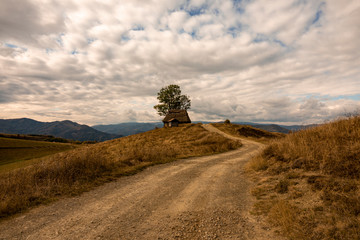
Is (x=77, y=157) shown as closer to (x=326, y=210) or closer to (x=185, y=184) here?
(x=185, y=184)

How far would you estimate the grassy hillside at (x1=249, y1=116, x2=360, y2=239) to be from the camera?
4.58m

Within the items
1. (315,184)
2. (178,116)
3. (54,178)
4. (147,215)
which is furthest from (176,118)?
(147,215)

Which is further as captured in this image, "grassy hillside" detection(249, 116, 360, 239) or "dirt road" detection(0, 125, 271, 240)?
"dirt road" detection(0, 125, 271, 240)

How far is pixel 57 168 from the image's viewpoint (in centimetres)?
949

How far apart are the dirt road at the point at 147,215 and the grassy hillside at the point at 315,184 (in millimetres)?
880

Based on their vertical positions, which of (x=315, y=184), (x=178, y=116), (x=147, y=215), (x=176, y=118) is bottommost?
(x=147, y=215)

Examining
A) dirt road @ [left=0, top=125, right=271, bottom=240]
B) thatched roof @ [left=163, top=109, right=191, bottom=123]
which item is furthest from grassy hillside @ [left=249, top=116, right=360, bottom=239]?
thatched roof @ [left=163, top=109, right=191, bottom=123]

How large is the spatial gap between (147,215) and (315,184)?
6.49 metres

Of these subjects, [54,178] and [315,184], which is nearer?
[315,184]

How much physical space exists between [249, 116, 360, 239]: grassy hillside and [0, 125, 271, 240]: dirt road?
88 cm

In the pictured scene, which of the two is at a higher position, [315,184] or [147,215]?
[315,184]

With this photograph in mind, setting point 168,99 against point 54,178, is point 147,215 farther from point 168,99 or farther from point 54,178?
point 168,99

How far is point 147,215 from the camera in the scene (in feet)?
19.4

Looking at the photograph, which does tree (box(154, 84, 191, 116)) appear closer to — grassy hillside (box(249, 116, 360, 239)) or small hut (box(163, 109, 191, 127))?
small hut (box(163, 109, 191, 127))
